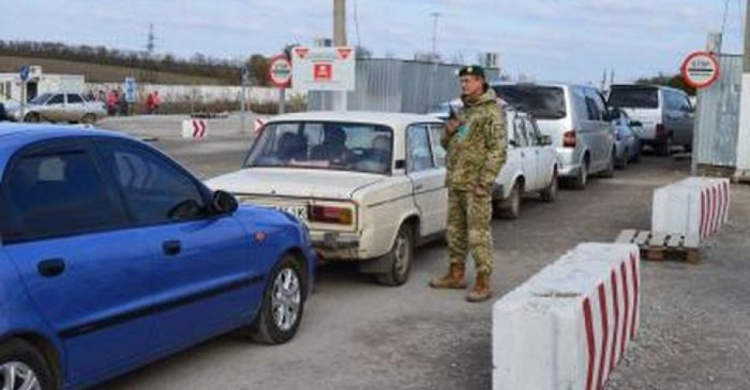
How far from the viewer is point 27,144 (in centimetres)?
527

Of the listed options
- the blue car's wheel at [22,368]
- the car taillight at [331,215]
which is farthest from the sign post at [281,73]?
the blue car's wheel at [22,368]

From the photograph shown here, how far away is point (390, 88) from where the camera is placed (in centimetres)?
2511

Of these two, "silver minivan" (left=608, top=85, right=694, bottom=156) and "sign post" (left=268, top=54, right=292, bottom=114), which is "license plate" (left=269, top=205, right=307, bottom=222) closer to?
"sign post" (left=268, top=54, right=292, bottom=114)

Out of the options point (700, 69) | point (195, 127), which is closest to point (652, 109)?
point (700, 69)

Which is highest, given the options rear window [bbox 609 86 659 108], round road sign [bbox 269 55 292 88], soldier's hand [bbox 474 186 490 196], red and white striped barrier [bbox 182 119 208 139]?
round road sign [bbox 269 55 292 88]

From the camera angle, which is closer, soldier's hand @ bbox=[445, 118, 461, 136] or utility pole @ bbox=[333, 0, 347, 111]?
soldier's hand @ bbox=[445, 118, 461, 136]

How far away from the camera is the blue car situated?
4.94 metres

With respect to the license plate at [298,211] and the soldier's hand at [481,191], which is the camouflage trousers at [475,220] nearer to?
the soldier's hand at [481,191]

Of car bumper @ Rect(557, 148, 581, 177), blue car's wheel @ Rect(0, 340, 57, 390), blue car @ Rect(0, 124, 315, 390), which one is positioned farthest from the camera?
car bumper @ Rect(557, 148, 581, 177)

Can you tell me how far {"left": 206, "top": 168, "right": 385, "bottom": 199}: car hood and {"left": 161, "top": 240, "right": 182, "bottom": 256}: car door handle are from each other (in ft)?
8.72

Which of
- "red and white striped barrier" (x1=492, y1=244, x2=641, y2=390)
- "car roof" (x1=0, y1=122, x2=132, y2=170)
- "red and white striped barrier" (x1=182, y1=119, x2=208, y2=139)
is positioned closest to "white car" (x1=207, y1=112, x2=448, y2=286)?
"red and white striped barrier" (x1=492, y1=244, x2=641, y2=390)

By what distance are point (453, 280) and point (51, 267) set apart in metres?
4.84

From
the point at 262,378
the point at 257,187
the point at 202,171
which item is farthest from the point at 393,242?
the point at 202,171

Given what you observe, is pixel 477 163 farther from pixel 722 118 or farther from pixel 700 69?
pixel 722 118
